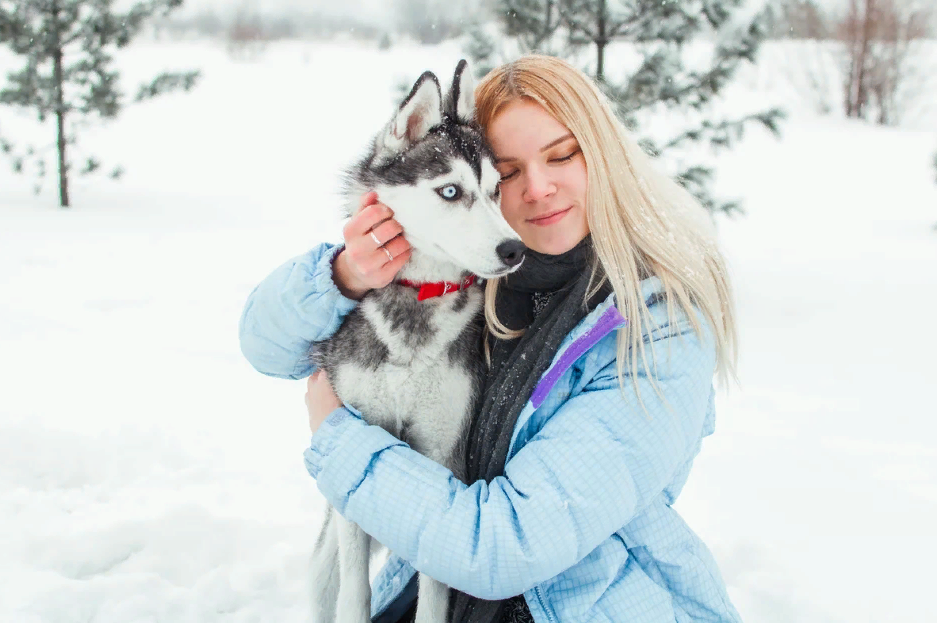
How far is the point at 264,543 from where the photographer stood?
2926 millimetres

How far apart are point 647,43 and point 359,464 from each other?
20.1 ft

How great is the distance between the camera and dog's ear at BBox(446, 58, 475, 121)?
1914 mm

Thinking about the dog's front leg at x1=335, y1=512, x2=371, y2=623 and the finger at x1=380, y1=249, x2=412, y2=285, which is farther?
the dog's front leg at x1=335, y1=512, x2=371, y2=623

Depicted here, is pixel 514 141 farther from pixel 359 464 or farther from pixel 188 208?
pixel 188 208

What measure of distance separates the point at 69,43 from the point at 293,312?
1022 centimetres

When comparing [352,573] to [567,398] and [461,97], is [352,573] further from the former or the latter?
[461,97]

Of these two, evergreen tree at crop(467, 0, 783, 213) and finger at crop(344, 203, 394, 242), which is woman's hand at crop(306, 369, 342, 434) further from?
evergreen tree at crop(467, 0, 783, 213)

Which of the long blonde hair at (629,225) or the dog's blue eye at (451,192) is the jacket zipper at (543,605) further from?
the dog's blue eye at (451,192)

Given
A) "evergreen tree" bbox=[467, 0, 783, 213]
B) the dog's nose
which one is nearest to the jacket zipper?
the dog's nose

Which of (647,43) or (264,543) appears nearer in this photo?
(264,543)

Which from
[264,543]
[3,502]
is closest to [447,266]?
[264,543]

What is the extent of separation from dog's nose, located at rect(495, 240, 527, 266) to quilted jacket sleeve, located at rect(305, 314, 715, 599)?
34 centimetres

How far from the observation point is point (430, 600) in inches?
76.3

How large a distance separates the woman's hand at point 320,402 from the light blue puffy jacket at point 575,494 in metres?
0.07
